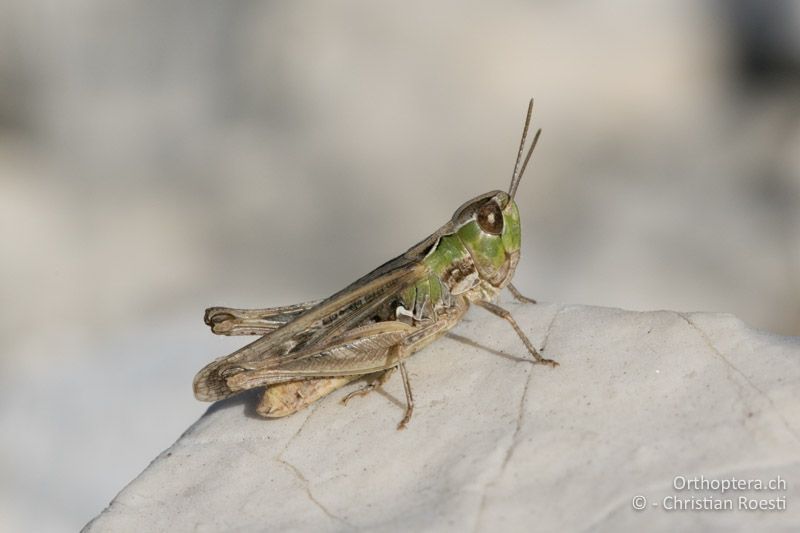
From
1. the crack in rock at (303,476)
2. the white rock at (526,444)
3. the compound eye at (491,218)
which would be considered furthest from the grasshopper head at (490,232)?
the crack in rock at (303,476)

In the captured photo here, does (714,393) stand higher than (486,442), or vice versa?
(486,442)

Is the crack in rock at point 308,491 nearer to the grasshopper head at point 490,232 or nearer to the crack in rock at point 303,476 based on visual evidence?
the crack in rock at point 303,476

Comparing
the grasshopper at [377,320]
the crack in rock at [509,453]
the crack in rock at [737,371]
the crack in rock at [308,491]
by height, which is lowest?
the crack in rock at [737,371]

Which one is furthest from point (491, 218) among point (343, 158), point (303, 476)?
point (343, 158)

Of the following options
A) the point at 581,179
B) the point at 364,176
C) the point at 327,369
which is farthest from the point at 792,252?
the point at 327,369

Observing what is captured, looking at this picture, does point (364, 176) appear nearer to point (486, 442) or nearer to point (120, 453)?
point (120, 453)

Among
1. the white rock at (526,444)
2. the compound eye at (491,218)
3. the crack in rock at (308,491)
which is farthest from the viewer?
the compound eye at (491,218)

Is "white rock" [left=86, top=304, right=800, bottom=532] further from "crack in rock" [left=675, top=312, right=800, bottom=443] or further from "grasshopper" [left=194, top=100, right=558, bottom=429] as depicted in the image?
"grasshopper" [left=194, top=100, right=558, bottom=429]
